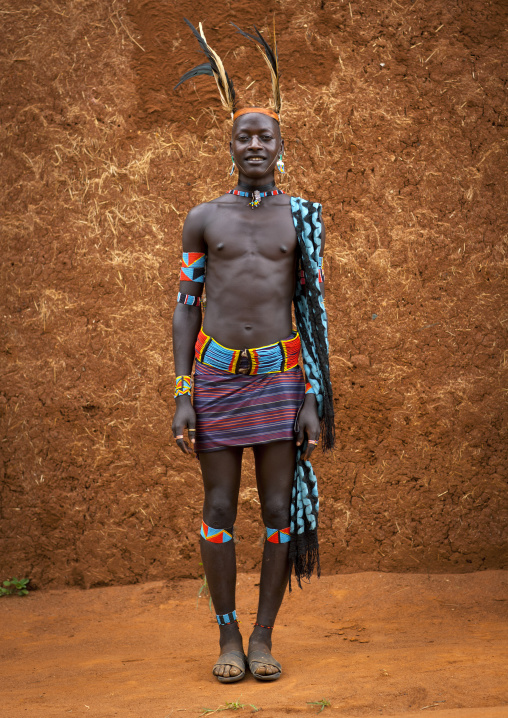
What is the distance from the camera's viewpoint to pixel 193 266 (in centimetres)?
304

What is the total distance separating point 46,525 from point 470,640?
2.40 metres

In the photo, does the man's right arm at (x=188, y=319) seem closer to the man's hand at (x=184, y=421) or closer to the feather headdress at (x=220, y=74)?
the man's hand at (x=184, y=421)

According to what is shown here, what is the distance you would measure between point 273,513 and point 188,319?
2.80ft

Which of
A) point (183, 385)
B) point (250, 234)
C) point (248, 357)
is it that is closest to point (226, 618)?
point (183, 385)

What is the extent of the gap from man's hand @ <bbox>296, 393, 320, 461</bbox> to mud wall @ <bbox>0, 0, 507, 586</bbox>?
4.20 ft

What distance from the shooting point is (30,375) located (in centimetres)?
433

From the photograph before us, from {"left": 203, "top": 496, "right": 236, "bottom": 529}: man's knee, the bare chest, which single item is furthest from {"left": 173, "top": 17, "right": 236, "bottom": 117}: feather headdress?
{"left": 203, "top": 496, "right": 236, "bottom": 529}: man's knee

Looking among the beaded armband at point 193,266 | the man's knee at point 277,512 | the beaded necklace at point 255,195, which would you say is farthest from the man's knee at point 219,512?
the beaded necklace at point 255,195

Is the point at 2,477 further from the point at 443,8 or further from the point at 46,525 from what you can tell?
the point at 443,8

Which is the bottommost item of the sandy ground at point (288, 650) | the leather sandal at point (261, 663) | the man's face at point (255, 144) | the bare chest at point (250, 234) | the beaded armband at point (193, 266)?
the sandy ground at point (288, 650)

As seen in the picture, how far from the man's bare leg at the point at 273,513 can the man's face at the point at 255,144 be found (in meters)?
1.09

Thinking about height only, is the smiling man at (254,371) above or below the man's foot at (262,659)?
above

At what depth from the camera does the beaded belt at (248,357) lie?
2934 millimetres

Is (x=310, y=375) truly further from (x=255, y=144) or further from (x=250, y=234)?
(x=255, y=144)
